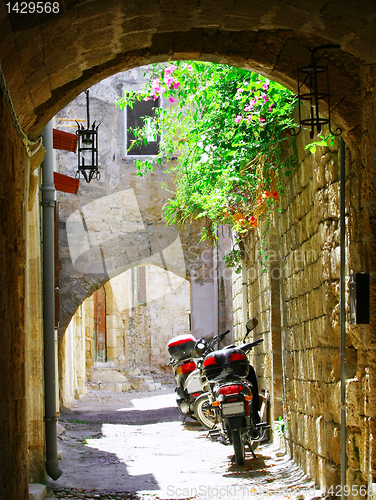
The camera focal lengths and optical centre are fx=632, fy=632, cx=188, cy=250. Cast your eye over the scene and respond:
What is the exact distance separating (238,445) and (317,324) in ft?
5.05

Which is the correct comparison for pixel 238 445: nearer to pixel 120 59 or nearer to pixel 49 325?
pixel 49 325

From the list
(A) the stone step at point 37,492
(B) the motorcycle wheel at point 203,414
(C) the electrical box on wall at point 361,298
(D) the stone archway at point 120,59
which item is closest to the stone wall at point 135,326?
(B) the motorcycle wheel at point 203,414

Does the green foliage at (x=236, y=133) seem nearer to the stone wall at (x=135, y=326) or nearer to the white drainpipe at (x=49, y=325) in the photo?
the white drainpipe at (x=49, y=325)

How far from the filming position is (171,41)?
3.46 metres

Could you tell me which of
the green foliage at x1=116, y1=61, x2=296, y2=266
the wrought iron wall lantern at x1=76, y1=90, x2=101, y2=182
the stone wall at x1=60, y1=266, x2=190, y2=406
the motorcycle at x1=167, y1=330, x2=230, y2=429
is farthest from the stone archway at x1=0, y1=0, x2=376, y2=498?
the stone wall at x1=60, y1=266, x2=190, y2=406

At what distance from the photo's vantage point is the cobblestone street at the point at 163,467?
454 centimetres

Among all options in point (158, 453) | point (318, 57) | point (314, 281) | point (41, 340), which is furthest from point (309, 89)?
point (158, 453)

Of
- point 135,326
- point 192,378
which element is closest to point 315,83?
point 192,378

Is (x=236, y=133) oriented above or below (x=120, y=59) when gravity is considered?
above

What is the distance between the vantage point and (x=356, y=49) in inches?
124

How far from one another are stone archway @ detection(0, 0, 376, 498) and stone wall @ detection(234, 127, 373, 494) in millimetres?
191

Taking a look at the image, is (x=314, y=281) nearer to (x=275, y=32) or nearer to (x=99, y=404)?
(x=275, y=32)

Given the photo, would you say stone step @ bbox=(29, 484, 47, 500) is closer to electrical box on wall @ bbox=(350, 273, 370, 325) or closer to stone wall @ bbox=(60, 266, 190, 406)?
electrical box on wall @ bbox=(350, 273, 370, 325)

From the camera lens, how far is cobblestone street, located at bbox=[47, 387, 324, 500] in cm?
454
